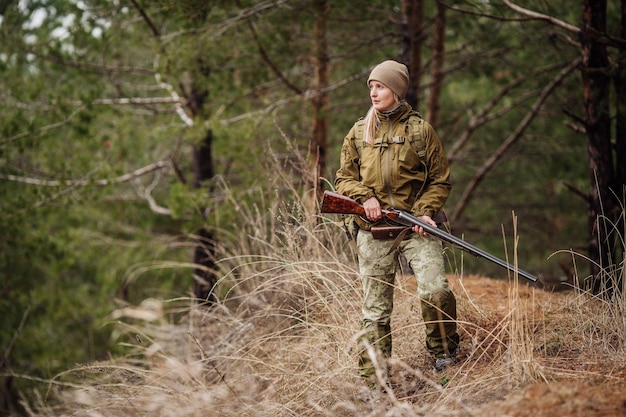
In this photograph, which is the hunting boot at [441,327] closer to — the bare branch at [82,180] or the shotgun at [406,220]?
the shotgun at [406,220]

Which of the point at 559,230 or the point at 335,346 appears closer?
the point at 335,346

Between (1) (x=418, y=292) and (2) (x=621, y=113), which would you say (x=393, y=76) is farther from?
(2) (x=621, y=113)

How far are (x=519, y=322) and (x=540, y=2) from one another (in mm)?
3332

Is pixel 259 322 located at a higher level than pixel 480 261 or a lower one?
higher

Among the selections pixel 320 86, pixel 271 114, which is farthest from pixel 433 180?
pixel 320 86

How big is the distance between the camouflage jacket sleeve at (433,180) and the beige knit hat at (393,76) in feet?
0.85

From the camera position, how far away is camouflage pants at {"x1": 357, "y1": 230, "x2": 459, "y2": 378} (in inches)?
146

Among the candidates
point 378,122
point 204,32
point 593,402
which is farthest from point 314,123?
point 593,402

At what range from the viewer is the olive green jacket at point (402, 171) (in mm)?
3736

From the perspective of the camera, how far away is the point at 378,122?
3859 mm

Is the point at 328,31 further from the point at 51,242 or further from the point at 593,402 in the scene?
the point at 593,402

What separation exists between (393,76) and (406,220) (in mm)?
823

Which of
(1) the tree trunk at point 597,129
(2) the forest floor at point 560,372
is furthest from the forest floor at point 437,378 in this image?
(1) the tree trunk at point 597,129

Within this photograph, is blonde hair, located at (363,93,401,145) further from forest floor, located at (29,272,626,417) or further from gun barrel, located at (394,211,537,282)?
forest floor, located at (29,272,626,417)
